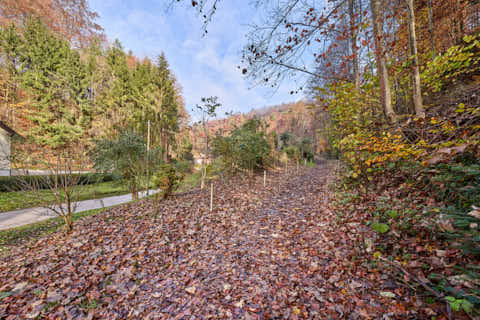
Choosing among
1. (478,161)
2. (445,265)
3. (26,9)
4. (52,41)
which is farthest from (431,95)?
(26,9)

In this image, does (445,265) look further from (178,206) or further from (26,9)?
(26,9)

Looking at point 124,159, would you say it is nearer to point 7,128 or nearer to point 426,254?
point 426,254

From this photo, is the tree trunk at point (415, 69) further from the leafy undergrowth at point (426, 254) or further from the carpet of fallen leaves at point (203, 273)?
the carpet of fallen leaves at point (203, 273)

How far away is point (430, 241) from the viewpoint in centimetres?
199

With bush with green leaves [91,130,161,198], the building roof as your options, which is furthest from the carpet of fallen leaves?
the building roof

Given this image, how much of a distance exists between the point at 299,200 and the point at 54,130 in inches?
916

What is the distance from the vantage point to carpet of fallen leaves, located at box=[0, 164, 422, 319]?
197 cm

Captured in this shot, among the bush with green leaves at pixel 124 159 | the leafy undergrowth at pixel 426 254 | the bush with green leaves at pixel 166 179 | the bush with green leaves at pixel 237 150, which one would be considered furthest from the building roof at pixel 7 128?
the leafy undergrowth at pixel 426 254

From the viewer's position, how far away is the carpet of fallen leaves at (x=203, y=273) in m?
1.97

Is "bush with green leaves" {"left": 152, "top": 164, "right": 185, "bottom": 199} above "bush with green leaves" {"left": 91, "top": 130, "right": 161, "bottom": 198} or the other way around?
the other way around

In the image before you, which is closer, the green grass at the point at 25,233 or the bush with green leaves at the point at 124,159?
the green grass at the point at 25,233

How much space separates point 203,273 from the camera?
270 cm

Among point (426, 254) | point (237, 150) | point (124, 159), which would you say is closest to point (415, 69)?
point (426, 254)

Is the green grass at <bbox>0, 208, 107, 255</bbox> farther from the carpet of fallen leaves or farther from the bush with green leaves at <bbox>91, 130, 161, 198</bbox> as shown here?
the bush with green leaves at <bbox>91, 130, 161, 198</bbox>
